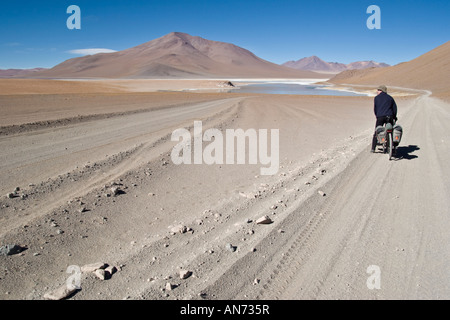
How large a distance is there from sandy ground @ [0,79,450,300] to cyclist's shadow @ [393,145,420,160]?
47 millimetres

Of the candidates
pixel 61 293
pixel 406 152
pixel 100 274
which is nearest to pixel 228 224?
pixel 100 274

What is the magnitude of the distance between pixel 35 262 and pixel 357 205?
453cm

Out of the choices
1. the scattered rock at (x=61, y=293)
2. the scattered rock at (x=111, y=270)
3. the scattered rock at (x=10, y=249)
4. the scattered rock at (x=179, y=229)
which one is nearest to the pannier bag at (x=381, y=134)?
the scattered rock at (x=179, y=229)

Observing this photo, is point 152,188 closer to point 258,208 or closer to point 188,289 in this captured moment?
point 258,208

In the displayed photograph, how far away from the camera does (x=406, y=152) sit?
8.39 m

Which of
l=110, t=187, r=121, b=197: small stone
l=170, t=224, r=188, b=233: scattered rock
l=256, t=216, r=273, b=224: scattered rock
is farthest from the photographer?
l=110, t=187, r=121, b=197: small stone

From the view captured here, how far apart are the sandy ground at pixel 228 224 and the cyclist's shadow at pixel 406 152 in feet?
0.15

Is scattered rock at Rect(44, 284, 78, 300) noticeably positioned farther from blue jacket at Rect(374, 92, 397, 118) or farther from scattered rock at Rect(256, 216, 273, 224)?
blue jacket at Rect(374, 92, 397, 118)

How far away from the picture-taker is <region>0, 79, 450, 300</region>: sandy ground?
10.3ft

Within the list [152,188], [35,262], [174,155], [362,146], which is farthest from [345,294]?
[362,146]

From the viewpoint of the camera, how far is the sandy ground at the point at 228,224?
3.15 m

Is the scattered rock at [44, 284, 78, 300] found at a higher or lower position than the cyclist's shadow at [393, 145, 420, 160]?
lower

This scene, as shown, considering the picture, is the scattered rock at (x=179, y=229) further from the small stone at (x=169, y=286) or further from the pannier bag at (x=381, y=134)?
the pannier bag at (x=381, y=134)

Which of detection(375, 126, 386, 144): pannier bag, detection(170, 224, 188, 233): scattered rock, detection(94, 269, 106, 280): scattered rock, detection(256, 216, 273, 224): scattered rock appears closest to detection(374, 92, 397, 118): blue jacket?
detection(375, 126, 386, 144): pannier bag
